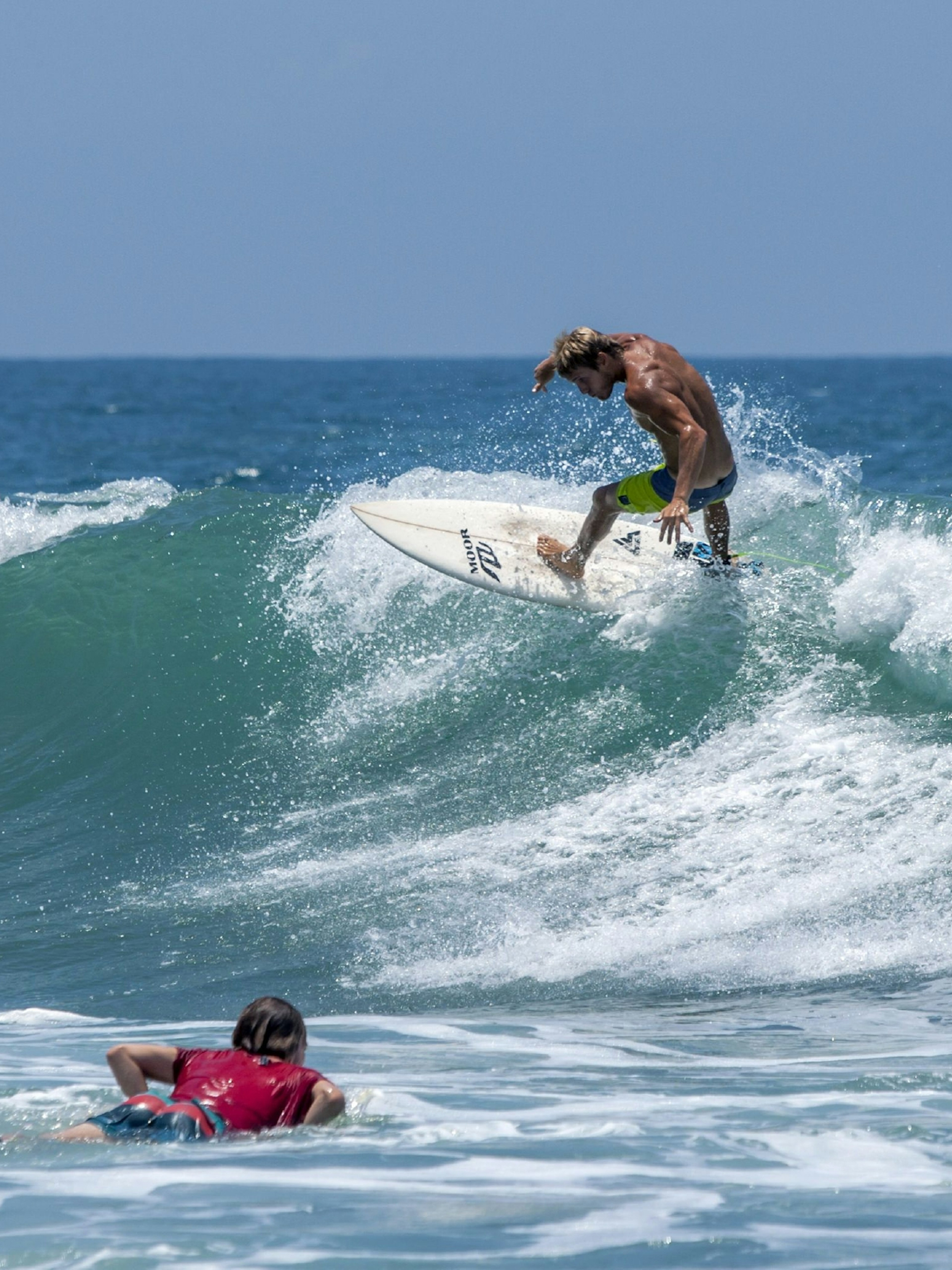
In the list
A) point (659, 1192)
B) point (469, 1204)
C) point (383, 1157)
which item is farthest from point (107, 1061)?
point (659, 1192)

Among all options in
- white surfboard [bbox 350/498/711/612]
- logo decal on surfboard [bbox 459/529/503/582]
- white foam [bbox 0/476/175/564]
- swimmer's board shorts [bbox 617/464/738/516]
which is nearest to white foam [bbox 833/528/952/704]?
white surfboard [bbox 350/498/711/612]

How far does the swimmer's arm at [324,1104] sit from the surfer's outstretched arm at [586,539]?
4.26 meters

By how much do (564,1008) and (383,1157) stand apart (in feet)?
5.06

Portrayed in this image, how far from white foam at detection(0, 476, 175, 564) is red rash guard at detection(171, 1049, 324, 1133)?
310 inches

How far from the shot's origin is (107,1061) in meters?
3.91

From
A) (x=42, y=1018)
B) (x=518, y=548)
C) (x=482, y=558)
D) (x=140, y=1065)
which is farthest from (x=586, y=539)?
(x=140, y=1065)

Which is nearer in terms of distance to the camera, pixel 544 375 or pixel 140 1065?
pixel 140 1065

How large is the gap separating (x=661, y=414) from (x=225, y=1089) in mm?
3877

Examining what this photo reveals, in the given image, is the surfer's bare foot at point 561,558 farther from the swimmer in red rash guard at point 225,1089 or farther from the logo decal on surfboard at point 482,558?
the swimmer in red rash guard at point 225,1089

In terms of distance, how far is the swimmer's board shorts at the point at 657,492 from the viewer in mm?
6965

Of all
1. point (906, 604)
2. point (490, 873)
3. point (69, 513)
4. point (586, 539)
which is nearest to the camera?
point (490, 873)

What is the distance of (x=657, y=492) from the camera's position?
7.01 m

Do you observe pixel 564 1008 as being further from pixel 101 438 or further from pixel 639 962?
pixel 101 438

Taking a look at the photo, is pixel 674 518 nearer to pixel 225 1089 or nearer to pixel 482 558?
pixel 482 558
